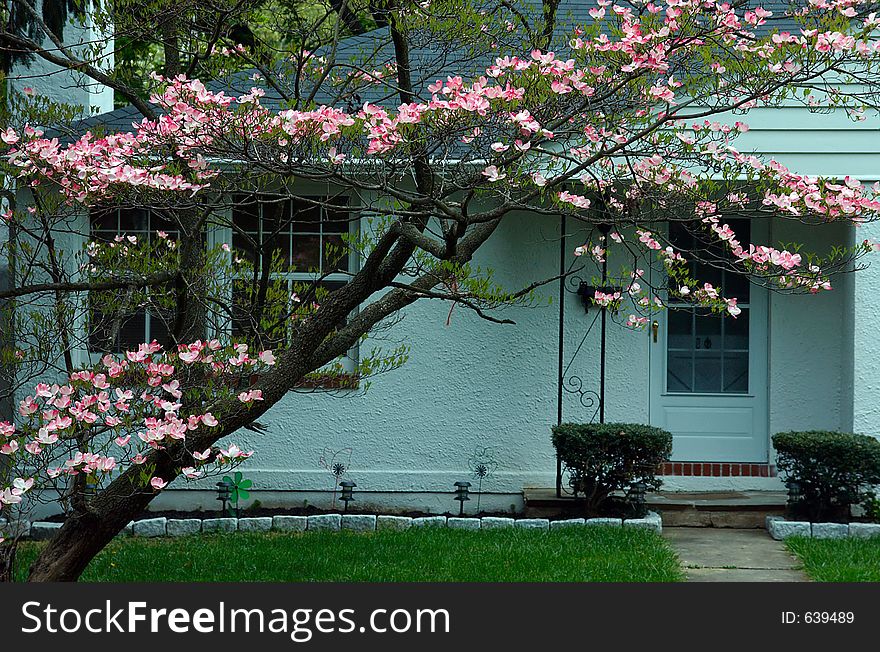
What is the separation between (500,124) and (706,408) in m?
5.21

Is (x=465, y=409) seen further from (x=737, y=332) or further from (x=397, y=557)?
(x=737, y=332)

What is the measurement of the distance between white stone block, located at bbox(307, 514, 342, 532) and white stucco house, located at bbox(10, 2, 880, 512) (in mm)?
572

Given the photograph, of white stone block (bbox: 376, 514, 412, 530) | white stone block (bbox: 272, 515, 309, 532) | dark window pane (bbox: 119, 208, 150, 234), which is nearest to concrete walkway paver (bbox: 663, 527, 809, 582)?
white stone block (bbox: 376, 514, 412, 530)

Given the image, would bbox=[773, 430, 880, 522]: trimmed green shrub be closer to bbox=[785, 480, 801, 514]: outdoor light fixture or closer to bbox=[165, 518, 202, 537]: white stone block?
bbox=[785, 480, 801, 514]: outdoor light fixture

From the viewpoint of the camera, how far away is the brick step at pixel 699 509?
8094 millimetres

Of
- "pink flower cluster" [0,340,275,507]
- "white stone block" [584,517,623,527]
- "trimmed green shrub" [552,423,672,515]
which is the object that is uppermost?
"pink flower cluster" [0,340,275,507]

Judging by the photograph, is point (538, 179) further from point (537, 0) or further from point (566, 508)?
point (537, 0)

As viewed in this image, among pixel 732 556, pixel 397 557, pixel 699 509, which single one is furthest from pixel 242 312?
pixel 699 509

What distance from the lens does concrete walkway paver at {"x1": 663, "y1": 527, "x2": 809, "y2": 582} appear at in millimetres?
6449

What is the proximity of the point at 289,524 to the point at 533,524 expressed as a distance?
193cm

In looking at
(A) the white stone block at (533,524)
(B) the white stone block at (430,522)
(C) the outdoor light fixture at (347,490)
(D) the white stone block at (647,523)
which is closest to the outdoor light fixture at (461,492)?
(B) the white stone block at (430,522)

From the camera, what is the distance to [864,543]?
23.5ft

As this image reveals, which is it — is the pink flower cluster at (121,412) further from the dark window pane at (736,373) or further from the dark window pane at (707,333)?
the dark window pane at (736,373)

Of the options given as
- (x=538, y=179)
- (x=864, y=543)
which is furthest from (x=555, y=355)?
(x=538, y=179)
